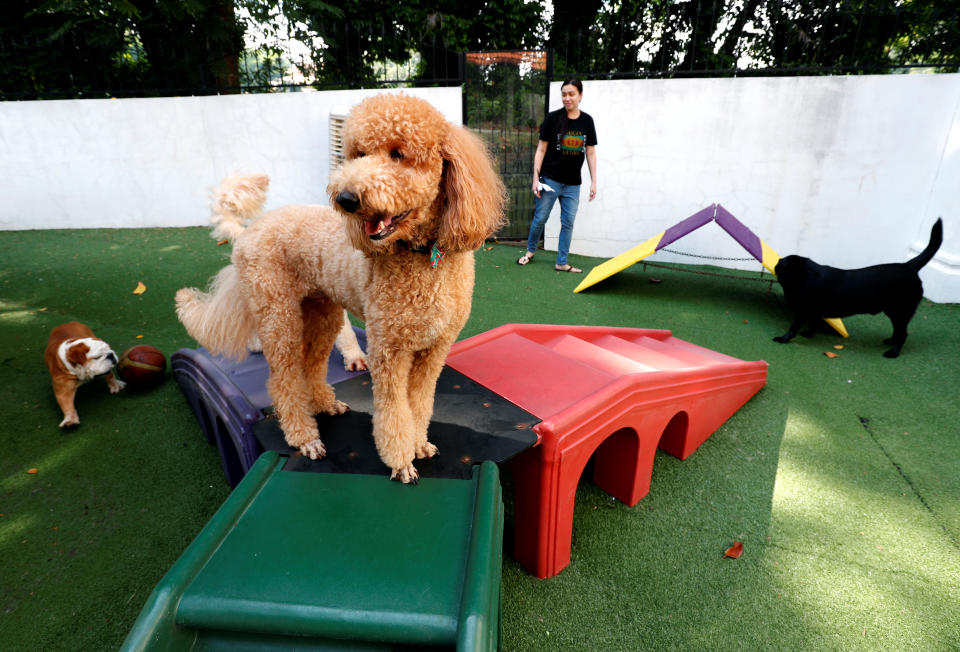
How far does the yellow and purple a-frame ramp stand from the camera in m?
4.24

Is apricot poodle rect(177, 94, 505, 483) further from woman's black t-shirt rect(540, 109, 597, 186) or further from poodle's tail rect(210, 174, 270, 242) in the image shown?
woman's black t-shirt rect(540, 109, 597, 186)

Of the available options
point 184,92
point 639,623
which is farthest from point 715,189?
point 184,92

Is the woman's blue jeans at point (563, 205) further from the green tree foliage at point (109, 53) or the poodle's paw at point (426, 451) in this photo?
the green tree foliage at point (109, 53)

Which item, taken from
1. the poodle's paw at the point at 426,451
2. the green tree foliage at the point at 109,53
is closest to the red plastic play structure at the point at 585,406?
the poodle's paw at the point at 426,451

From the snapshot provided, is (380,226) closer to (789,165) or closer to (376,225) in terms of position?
(376,225)

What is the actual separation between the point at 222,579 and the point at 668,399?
76.2 inches

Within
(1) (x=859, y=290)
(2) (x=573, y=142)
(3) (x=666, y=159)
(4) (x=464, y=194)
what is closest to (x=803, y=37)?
(3) (x=666, y=159)

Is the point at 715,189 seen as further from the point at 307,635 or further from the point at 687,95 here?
the point at 307,635

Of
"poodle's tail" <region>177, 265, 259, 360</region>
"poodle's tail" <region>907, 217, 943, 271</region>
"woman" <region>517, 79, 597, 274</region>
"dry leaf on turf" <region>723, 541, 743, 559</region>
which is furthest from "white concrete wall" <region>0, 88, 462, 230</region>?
"dry leaf on turf" <region>723, 541, 743, 559</region>

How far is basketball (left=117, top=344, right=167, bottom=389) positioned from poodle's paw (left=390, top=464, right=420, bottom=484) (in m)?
2.32

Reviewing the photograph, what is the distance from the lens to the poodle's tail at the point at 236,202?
7.50ft

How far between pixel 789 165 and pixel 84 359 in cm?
691

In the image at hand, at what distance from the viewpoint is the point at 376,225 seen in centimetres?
139

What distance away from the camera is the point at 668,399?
7.59ft
